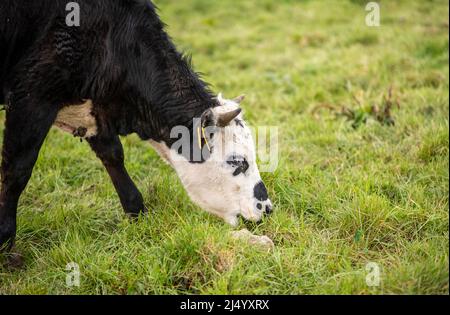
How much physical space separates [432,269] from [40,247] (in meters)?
2.81

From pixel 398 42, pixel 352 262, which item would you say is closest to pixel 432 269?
pixel 352 262

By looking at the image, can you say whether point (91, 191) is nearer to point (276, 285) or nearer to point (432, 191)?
point (276, 285)

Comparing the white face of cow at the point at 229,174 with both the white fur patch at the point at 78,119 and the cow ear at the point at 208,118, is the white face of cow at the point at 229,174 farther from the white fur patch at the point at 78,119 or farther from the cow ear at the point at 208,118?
the white fur patch at the point at 78,119

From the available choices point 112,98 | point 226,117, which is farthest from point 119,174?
point 226,117

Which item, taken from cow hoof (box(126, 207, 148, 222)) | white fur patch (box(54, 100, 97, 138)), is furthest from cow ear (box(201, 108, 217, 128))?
cow hoof (box(126, 207, 148, 222))

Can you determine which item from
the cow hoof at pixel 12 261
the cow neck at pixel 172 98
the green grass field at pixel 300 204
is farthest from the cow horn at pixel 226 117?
the cow hoof at pixel 12 261

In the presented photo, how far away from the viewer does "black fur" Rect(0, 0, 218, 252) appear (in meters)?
3.47

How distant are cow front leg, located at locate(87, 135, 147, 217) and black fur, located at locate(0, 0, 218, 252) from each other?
0.23 m

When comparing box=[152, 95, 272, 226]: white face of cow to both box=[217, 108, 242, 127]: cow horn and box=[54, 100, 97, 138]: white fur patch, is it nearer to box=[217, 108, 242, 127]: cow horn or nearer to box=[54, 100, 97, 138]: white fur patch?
box=[217, 108, 242, 127]: cow horn

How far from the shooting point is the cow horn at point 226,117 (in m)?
3.61

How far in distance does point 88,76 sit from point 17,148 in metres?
0.72

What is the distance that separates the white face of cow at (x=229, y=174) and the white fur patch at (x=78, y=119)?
0.60 meters

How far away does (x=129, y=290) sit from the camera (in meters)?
3.19

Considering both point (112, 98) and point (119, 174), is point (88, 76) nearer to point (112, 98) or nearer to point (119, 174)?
point (112, 98)
